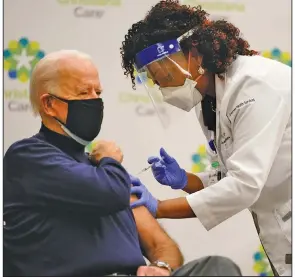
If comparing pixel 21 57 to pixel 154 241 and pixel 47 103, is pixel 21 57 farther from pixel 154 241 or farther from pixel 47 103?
pixel 154 241

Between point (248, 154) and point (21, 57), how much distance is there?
995 mm

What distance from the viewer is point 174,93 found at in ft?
6.61

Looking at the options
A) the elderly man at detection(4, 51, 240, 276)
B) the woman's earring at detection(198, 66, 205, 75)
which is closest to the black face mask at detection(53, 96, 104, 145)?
the elderly man at detection(4, 51, 240, 276)

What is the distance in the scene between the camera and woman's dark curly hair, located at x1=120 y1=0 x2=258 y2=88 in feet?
6.52

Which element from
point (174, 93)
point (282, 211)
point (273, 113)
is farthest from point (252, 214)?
point (174, 93)

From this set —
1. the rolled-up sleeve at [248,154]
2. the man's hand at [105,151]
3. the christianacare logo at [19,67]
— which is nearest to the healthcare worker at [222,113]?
the rolled-up sleeve at [248,154]

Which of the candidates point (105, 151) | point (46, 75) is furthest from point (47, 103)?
point (105, 151)

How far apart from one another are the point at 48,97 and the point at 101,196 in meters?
0.42

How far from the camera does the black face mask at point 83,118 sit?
178 centimetres

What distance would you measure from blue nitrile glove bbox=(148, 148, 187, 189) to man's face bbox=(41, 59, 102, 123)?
16.0 inches

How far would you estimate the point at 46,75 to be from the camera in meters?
1.79

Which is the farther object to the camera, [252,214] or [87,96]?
[252,214]

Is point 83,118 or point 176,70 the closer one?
point 83,118

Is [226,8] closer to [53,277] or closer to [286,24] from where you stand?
[286,24]
